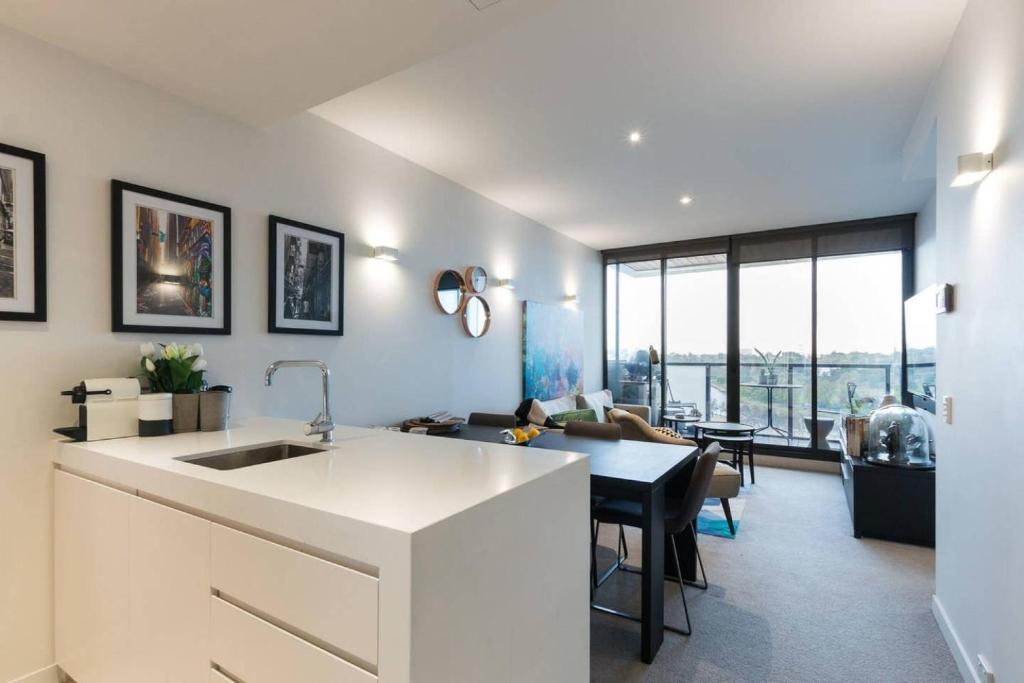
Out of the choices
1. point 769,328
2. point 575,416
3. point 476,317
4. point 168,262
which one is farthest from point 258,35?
point 769,328

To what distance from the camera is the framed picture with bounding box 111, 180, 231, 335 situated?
210 centimetres

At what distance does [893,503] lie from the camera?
3.56m

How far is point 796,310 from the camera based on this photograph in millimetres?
5859

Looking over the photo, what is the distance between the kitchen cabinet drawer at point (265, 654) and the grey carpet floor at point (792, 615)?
141cm

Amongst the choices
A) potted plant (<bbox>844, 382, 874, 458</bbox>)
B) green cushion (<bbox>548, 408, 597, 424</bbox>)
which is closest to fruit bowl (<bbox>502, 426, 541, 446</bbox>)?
green cushion (<bbox>548, 408, 597, 424</bbox>)

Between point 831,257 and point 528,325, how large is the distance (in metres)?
3.62

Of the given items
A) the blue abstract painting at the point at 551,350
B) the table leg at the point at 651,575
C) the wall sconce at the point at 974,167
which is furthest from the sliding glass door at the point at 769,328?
the wall sconce at the point at 974,167

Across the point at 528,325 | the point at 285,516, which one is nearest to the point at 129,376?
the point at 285,516

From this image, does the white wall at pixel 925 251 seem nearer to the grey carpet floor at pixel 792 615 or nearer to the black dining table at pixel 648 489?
the grey carpet floor at pixel 792 615

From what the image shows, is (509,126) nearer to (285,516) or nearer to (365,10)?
(365,10)

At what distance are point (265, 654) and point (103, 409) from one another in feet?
4.14

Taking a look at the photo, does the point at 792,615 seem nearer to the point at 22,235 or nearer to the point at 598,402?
the point at 598,402

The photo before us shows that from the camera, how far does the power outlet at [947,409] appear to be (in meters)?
2.28

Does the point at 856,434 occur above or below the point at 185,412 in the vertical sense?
below
